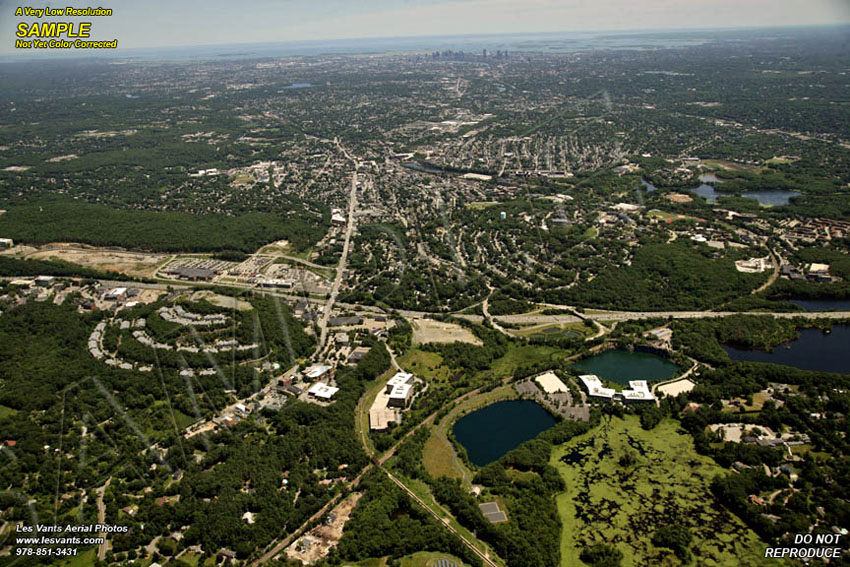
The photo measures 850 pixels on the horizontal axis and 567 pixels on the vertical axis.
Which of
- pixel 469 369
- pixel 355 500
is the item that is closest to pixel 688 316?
pixel 469 369

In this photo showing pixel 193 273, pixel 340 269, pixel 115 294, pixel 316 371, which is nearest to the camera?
pixel 316 371

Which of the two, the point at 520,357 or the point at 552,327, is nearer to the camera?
the point at 520,357

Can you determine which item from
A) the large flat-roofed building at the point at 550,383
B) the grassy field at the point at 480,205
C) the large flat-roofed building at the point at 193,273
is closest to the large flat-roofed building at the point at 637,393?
the large flat-roofed building at the point at 550,383

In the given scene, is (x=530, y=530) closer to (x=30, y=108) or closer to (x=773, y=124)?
(x=773, y=124)

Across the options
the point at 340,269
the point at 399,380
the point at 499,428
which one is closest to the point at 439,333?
the point at 399,380

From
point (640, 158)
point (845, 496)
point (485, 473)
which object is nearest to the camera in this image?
point (845, 496)

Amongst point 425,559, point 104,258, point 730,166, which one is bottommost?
point 425,559

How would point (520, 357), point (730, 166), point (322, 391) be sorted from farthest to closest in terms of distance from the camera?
1. point (730, 166)
2. point (520, 357)
3. point (322, 391)

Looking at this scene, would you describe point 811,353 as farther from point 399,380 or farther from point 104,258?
point 104,258
